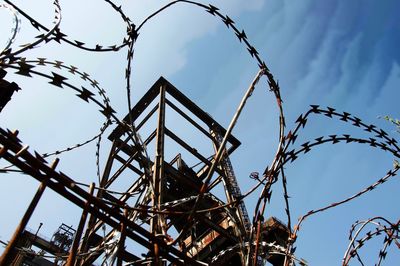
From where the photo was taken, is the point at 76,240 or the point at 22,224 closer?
the point at 22,224

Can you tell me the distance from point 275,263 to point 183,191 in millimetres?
3814

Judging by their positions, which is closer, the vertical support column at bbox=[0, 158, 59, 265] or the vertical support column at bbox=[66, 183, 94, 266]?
the vertical support column at bbox=[0, 158, 59, 265]

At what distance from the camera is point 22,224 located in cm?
174

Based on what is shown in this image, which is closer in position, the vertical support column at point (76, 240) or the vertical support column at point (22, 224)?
the vertical support column at point (22, 224)

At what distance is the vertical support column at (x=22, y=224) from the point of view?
157 centimetres

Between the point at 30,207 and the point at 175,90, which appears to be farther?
the point at 175,90

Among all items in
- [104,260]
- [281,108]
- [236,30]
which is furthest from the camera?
[236,30]

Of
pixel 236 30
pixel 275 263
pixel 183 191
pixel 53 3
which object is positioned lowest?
pixel 53 3

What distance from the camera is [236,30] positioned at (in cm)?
Answer: 335

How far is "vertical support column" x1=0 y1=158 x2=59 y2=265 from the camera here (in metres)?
1.57

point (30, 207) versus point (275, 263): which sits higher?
point (275, 263)

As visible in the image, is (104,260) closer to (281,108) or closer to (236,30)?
(281,108)

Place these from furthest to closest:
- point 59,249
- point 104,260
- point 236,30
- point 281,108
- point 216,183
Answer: point 59,249 → point 216,183 → point 236,30 → point 281,108 → point 104,260

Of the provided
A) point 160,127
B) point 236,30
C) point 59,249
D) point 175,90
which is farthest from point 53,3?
point 59,249
